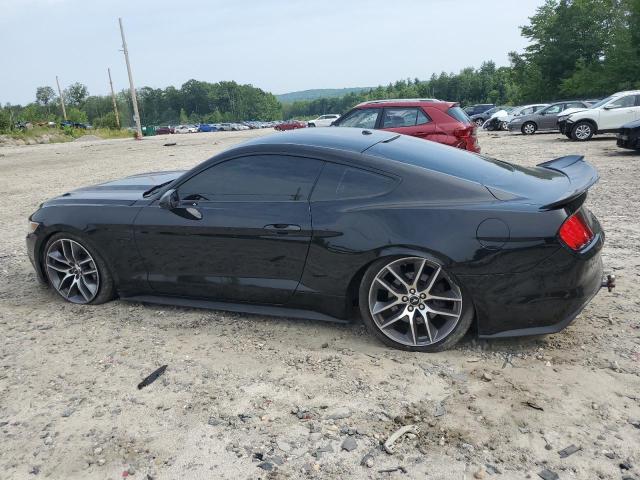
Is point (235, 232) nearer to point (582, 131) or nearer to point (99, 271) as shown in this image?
point (99, 271)

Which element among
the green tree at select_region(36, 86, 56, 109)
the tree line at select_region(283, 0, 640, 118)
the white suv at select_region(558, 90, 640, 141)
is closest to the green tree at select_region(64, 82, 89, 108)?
the green tree at select_region(36, 86, 56, 109)

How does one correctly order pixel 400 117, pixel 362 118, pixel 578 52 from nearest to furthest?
pixel 400 117 → pixel 362 118 → pixel 578 52

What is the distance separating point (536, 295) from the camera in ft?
10.5

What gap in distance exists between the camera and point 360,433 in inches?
107

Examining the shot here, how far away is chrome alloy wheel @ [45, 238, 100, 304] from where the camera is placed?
4445 millimetres

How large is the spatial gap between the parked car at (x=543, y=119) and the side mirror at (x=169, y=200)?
73.8 ft

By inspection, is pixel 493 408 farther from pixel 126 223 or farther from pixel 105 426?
pixel 126 223

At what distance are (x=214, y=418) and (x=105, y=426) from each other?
23.2 inches

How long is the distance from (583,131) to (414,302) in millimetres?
16639

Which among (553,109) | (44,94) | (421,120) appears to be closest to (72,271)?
(421,120)

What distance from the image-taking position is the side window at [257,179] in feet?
12.3

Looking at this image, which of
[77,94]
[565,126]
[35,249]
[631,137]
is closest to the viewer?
[35,249]

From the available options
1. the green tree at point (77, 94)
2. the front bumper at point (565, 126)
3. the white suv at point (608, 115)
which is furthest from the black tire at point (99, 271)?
the green tree at point (77, 94)

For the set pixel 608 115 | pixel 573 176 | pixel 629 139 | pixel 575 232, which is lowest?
pixel 629 139
